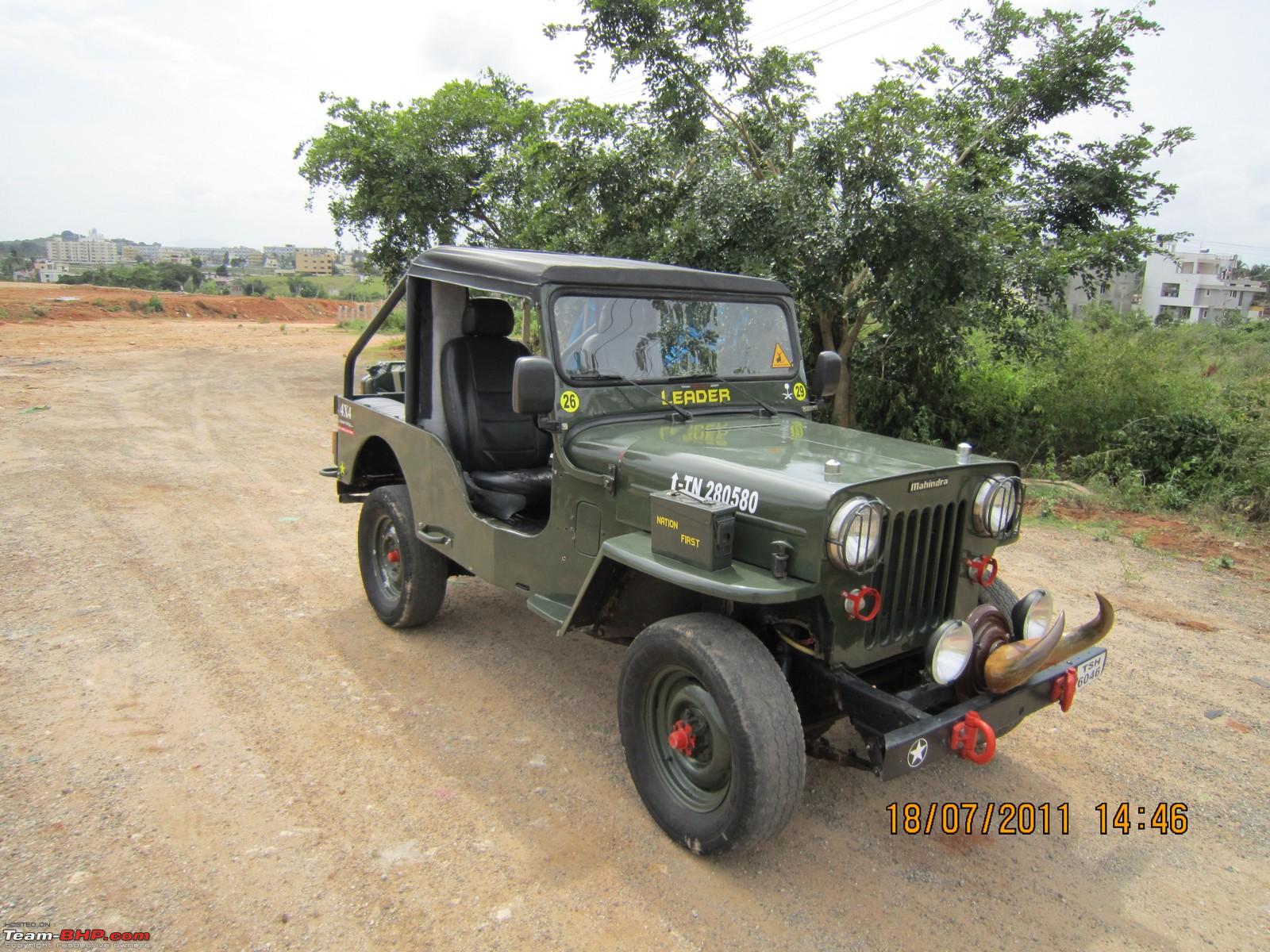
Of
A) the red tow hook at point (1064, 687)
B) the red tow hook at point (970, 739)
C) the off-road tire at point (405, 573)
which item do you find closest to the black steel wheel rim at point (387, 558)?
the off-road tire at point (405, 573)

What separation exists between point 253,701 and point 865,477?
9.97 ft

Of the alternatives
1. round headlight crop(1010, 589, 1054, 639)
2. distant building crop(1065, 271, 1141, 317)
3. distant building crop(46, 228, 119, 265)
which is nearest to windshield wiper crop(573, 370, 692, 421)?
round headlight crop(1010, 589, 1054, 639)

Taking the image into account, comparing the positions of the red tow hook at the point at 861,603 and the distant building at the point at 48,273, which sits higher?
the distant building at the point at 48,273

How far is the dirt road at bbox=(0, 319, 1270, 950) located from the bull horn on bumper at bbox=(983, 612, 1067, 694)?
697 millimetres

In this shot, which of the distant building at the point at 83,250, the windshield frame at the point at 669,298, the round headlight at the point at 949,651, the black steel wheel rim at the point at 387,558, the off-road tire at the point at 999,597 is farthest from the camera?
the distant building at the point at 83,250

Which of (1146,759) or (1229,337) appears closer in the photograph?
(1146,759)

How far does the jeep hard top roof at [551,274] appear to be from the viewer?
12.7 ft

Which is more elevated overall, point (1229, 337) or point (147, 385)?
point (1229, 337)

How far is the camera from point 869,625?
304 cm

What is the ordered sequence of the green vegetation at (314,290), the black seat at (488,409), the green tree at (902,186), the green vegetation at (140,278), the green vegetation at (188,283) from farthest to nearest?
the green vegetation at (314,290) < the green vegetation at (188,283) < the green vegetation at (140,278) < the green tree at (902,186) < the black seat at (488,409)

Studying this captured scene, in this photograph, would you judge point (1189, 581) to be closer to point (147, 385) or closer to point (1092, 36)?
point (1092, 36)

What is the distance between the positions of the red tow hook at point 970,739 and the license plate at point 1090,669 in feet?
2.05

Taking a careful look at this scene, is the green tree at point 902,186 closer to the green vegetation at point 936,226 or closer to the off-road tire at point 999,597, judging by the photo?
the green vegetation at point 936,226

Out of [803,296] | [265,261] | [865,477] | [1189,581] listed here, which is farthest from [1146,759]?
[265,261]
